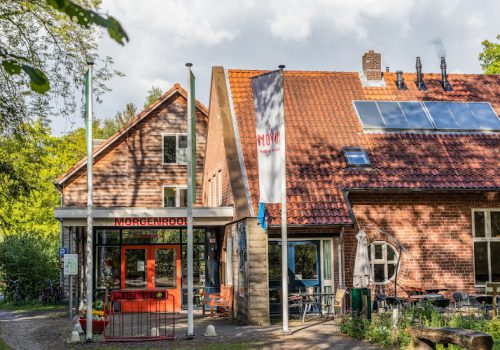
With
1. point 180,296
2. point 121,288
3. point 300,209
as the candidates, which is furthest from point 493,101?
point 121,288

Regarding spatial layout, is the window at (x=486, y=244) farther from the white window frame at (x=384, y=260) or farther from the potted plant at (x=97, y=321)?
the potted plant at (x=97, y=321)

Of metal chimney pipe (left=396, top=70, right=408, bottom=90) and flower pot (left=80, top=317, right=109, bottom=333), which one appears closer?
flower pot (left=80, top=317, right=109, bottom=333)

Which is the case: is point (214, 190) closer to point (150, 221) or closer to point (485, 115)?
point (150, 221)

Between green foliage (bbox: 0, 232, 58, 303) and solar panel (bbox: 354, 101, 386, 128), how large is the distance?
633 inches

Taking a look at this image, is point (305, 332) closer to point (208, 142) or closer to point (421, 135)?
point (421, 135)

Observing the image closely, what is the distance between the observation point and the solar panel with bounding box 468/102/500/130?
2177 centimetres

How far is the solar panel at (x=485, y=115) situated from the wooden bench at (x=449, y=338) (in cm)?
1373

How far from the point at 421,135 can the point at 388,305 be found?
20.0 ft

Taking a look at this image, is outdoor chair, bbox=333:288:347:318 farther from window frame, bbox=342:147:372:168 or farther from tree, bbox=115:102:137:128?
tree, bbox=115:102:137:128

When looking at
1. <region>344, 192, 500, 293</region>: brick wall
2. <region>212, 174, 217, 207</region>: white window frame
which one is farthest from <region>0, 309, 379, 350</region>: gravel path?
<region>212, 174, 217, 207</region>: white window frame

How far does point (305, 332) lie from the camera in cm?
1570

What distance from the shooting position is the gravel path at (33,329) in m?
15.5

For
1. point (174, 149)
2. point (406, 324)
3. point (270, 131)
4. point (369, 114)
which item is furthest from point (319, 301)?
point (174, 149)

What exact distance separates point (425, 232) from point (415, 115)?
436cm
